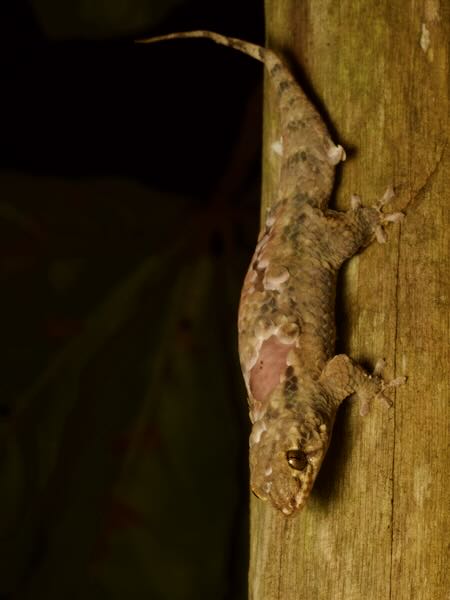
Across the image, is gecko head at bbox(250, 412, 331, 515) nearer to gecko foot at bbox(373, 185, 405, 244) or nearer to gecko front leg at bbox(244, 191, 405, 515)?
gecko front leg at bbox(244, 191, 405, 515)

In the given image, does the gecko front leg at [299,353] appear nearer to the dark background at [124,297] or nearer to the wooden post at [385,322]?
the wooden post at [385,322]

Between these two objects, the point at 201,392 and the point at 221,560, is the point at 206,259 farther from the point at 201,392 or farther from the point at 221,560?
the point at 221,560

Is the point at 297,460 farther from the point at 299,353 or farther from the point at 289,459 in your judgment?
the point at 299,353

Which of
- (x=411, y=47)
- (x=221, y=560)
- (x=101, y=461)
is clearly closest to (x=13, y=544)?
(x=101, y=461)

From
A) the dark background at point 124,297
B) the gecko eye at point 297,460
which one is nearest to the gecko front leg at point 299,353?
the gecko eye at point 297,460

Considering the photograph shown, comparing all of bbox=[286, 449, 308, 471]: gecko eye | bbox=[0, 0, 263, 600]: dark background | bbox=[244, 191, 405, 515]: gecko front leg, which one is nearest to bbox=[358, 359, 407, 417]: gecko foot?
bbox=[244, 191, 405, 515]: gecko front leg

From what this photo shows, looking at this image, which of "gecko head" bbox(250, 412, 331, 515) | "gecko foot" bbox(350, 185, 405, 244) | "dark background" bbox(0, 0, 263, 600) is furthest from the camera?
"dark background" bbox(0, 0, 263, 600)
